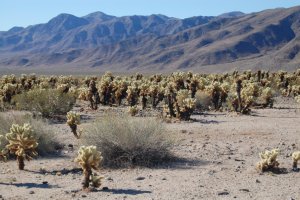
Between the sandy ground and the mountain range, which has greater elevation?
the mountain range

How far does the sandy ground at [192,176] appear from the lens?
9.24m

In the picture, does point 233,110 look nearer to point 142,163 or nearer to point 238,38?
point 142,163

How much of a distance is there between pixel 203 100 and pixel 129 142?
13.3 metres

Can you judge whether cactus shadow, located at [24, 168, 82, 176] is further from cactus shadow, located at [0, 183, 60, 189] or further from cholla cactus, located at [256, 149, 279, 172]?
cholla cactus, located at [256, 149, 279, 172]

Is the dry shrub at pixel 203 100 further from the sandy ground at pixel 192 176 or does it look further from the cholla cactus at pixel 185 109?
the sandy ground at pixel 192 176

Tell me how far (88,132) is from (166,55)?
439 feet

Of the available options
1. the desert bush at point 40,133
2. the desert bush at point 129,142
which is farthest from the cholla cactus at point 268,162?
the desert bush at point 40,133

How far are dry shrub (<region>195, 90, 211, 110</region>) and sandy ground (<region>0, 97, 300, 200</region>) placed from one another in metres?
8.55

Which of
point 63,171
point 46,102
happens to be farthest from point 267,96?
point 63,171

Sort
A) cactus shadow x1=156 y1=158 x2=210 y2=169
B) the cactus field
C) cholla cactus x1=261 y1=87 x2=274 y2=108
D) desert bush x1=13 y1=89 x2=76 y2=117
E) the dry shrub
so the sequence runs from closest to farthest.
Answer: the cactus field < cactus shadow x1=156 y1=158 x2=210 y2=169 < desert bush x1=13 y1=89 x2=76 y2=117 < cholla cactus x1=261 y1=87 x2=274 y2=108 < the dry shrub

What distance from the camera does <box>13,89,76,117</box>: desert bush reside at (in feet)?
66.8

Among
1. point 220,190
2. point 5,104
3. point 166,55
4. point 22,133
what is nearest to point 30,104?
point 5,104

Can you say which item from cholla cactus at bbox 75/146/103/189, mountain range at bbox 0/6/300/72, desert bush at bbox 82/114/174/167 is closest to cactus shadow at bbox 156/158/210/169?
desert bush at bbox 82/114/174/167

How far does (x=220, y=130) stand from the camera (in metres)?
16.5
